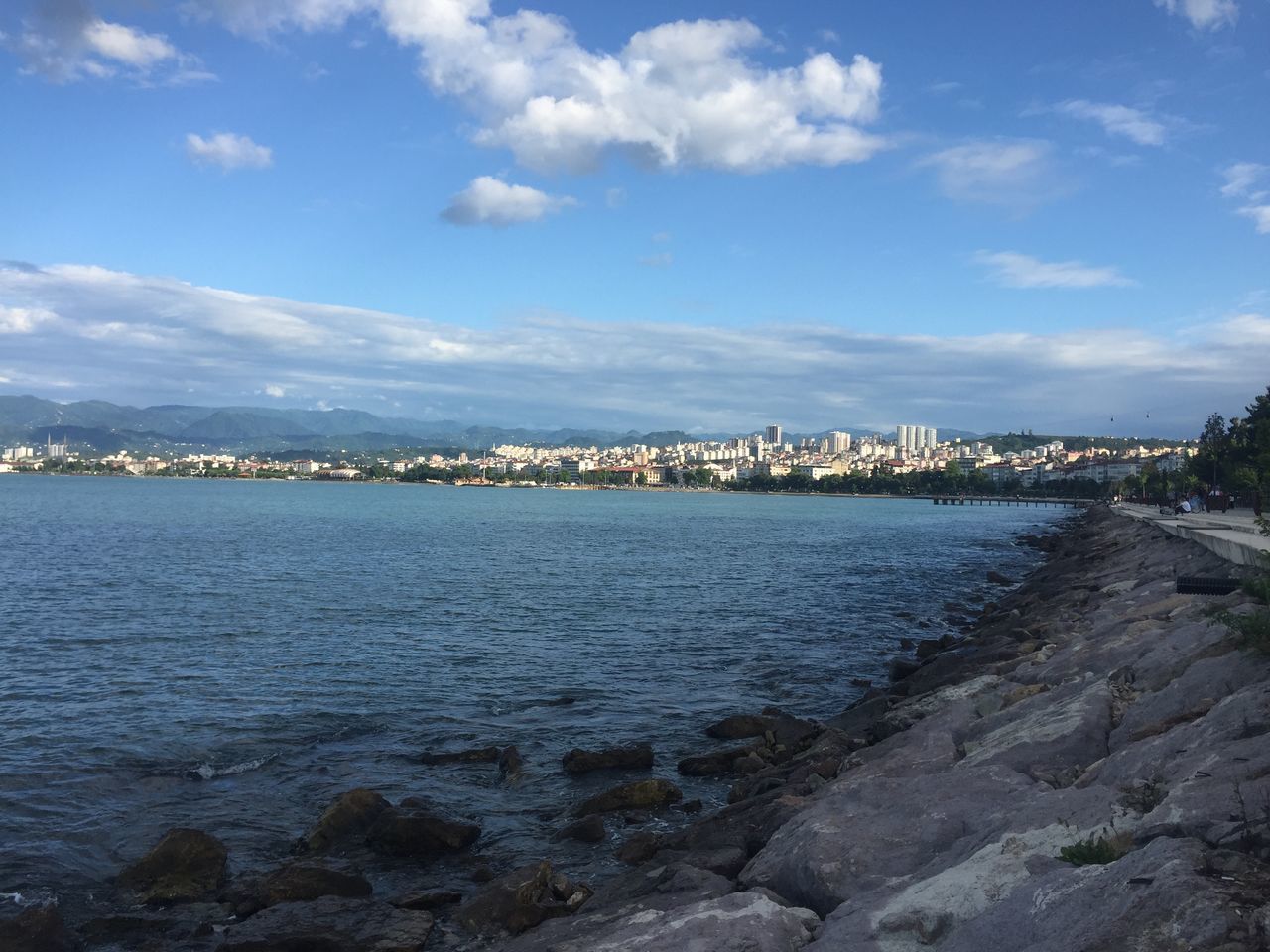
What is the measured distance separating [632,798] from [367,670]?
417 inches

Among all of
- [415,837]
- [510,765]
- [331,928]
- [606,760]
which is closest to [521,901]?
[331,928]

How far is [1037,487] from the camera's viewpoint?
17638cm

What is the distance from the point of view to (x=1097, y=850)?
5.73 m

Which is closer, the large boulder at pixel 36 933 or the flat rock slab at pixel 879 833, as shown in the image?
the flat rock slab at pixel 879 833

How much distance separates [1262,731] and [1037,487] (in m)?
185

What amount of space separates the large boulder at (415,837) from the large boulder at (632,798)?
183 centimetres

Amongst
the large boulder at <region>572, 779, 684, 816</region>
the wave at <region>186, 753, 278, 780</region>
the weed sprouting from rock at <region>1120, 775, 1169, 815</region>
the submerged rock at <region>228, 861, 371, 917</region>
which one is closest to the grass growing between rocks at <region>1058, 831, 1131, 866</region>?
the weed sprouting from rock at <region>1120, 775, 1169, 815</region>

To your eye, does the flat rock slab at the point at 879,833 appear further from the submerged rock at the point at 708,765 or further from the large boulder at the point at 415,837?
the submerged rock at the point at 708,765

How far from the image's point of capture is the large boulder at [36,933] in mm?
8648

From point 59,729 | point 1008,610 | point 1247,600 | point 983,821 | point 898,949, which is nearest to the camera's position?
point 898,949

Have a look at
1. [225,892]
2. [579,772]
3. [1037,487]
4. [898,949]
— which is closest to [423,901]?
[225,892]

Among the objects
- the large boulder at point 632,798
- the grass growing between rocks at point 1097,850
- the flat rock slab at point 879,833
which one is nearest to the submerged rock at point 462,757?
the large boulder at point 632,798

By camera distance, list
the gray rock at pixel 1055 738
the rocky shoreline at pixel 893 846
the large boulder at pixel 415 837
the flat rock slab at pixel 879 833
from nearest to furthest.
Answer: the rocky shoreline at pixel 893 846
the flat rock slab at pixel 879 833
the gray rock at pixel 1055 738
the large boulder at pixel 415 837

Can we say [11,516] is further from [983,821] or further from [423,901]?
[983,821]
